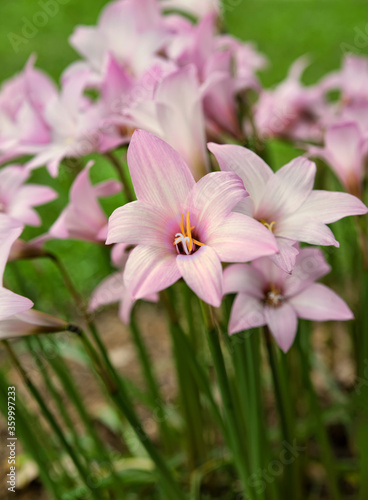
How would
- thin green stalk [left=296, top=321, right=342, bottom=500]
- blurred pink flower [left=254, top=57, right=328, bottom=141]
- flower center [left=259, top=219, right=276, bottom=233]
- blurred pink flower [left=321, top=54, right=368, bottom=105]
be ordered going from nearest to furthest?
flower center [left=259, top=219, right=276, bottom=233] → thin green stalk [left=296, top=321, right=342, bottom=500] → blurred pink flower [left=321, top=54, right=368, bottom=105] → blurred pink flower [left=254, top=57, right=328, bottom=141]

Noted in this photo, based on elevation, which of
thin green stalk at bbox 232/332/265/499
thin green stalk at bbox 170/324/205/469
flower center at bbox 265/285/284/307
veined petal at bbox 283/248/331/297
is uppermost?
veined petal at bbox 283/248/331/297

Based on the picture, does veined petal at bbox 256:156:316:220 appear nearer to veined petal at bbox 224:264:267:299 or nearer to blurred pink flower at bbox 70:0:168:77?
veined petal at bbox 224:264:267:299

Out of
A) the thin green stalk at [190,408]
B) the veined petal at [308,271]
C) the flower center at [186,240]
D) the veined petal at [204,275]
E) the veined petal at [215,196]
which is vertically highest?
the veined petal at [215,196]

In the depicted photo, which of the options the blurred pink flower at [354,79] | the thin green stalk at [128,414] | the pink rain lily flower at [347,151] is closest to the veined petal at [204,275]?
the thin green stalk at [128,414]

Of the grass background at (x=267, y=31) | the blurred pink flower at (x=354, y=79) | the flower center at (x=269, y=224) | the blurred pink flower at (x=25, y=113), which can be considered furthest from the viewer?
the grass background at (x=267, y=31)

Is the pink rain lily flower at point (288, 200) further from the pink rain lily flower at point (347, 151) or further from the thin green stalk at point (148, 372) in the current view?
the thin green stalk at point (148, 372)

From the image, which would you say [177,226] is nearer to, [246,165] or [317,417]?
[246,165]

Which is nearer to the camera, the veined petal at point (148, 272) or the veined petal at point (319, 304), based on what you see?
the veined petal at point (148, 272)

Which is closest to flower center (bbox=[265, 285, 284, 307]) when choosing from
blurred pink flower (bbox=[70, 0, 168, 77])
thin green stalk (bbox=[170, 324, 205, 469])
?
thin green stalk (bbox=[170, 324, 205, 469])
